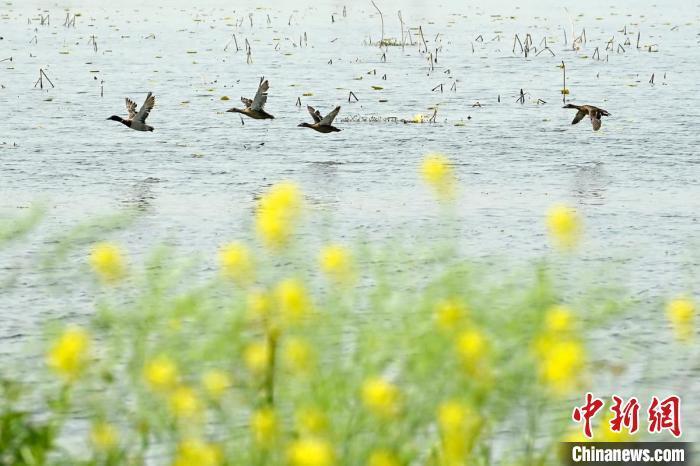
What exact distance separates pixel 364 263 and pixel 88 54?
1528cm

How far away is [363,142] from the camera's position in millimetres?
14523

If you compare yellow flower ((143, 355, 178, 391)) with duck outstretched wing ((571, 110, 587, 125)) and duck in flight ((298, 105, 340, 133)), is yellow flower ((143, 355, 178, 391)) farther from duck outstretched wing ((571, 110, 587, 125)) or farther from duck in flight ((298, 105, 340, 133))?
duck outstretched wing ((571, 110, 587, 125))

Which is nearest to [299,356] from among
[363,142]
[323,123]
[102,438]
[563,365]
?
[102,438]

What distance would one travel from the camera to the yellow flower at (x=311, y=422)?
11.6 feet

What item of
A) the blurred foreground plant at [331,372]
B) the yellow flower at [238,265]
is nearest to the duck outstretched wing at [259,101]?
the blurred foreground plant at [331,372]

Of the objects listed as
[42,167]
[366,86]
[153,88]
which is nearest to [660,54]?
[366,86]

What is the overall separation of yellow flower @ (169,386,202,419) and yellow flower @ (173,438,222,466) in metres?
0.07

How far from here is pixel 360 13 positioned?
105 feet

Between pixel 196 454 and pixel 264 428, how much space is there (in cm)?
18

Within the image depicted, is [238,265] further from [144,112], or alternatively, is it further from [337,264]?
[144,112]

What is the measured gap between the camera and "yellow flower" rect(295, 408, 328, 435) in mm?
3537

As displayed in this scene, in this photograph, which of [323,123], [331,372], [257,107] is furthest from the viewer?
[257,107]

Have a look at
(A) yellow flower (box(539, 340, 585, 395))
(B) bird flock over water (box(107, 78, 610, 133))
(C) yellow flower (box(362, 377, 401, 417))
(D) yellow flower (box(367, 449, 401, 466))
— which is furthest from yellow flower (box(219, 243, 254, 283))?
(B) bird flock over water (box(107, 78, 610, 133))

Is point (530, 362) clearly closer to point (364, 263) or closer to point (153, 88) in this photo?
point (364, 263)
